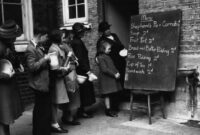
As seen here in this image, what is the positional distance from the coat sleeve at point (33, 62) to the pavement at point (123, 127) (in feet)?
5.09

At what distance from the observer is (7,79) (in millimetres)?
5438

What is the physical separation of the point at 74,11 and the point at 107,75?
2954mm

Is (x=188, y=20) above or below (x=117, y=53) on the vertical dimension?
above

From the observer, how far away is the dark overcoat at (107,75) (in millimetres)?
7574

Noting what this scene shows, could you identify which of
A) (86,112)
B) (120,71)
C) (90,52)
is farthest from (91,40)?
(86,112)

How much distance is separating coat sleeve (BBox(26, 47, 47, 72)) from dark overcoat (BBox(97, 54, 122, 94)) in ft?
6.52

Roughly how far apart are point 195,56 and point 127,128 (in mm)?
1949

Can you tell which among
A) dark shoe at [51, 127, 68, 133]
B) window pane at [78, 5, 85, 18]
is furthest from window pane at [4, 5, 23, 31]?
dark shoe at [51, 127, 68, 133]

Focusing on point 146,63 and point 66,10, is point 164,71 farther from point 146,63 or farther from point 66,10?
point 66,10

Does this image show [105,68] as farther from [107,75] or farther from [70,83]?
[70,83]

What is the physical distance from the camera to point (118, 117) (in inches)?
304

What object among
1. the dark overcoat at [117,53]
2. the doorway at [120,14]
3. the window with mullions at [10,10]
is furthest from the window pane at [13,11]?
the dark overcoat at [117,53]

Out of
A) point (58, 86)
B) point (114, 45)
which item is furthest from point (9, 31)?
point (114, 45)

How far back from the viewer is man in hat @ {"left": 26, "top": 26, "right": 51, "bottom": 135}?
5.86m
